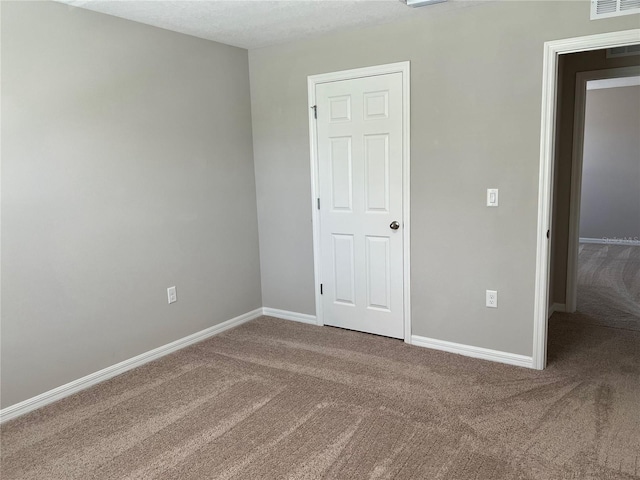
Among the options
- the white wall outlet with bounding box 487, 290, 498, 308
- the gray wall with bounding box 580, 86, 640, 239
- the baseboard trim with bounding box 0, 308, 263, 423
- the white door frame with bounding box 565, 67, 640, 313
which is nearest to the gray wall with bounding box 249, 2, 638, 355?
the white wall outlet with bounding box 487, 290, 498, 308

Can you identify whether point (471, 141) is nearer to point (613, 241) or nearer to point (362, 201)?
point (362, 201)

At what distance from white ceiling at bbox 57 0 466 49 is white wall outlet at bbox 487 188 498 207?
1.22 m

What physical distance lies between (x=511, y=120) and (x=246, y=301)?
264 cm

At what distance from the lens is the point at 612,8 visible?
2.66 m

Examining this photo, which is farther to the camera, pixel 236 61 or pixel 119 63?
pixel 236 61

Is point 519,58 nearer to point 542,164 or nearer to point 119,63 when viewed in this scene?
point 542,164

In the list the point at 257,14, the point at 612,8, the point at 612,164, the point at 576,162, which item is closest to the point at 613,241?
the point at 612,164

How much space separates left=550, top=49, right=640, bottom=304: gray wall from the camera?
4016 millimetres

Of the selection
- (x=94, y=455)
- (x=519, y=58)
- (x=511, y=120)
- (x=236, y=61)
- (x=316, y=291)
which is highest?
(x=236, y=61)

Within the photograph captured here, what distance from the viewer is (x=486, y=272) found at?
3297 mm

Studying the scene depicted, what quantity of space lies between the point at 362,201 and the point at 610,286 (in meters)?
3.23

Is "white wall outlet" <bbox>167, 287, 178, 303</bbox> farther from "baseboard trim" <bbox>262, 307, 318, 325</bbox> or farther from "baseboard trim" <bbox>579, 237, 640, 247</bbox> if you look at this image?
"baseboard trim" <bbox>579, 237, 640, 247</bbox>

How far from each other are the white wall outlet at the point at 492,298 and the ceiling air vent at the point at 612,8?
1766 millimetres

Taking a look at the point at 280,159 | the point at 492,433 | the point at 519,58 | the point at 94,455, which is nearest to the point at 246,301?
the point at 280,159
